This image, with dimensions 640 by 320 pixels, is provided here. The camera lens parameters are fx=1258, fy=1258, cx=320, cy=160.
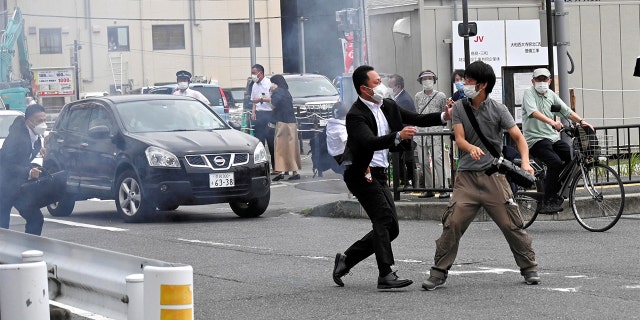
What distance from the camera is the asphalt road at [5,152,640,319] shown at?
8.30 meters

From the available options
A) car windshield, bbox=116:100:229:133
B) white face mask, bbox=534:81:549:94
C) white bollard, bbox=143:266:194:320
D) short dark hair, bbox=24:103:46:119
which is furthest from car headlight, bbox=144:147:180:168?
white bollard, bbox=143:266:194:320

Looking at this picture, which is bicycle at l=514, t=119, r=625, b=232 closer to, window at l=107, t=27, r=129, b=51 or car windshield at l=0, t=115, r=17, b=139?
window at l=107, t=27, r=129, b=51

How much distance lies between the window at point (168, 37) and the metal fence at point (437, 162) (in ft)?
20.2

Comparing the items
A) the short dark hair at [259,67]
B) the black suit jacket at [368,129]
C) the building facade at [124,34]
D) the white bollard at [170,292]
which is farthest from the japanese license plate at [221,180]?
the white bollard at [170,292]

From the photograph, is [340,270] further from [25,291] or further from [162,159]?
[162,159]

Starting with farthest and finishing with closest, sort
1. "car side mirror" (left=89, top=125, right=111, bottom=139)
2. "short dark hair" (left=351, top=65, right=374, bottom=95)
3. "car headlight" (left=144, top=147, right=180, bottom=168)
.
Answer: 1. "car side mirror" (left=89, top=125, right=111, bottom=139)
2. "car headlight" (left=144, top=147, right=180, bottom=168)
3. "short dark hair" (left=351, top=65, right=374, bottom=95)

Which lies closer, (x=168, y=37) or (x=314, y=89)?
(x=168, y=37)

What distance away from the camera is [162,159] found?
46.7ft

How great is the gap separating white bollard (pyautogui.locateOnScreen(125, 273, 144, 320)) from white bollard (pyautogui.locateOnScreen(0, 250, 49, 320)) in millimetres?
769

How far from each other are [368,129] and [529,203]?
426 cm

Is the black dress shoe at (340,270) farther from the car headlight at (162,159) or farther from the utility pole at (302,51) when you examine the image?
the car headlight at (162,159)

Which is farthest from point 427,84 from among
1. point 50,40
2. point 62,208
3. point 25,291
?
point 25,291

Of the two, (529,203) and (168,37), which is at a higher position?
(168,37)

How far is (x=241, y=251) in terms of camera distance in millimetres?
11617
